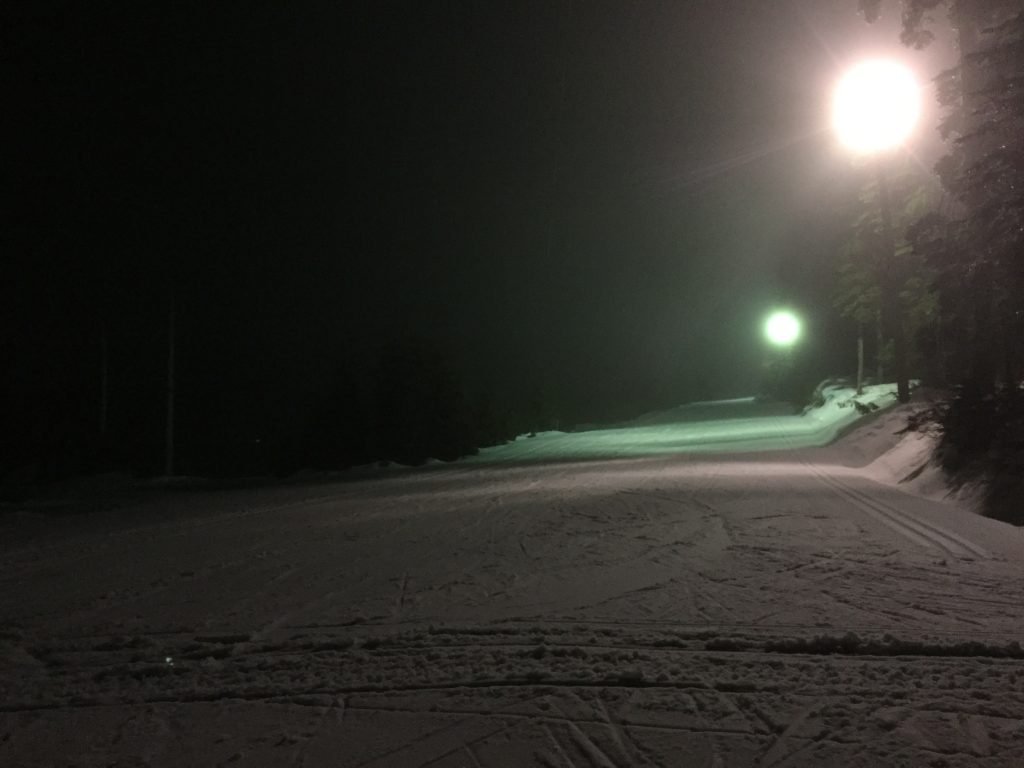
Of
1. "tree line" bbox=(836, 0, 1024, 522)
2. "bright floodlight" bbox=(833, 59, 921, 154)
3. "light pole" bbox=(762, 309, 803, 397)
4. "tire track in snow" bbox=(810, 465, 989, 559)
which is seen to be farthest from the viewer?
"light pole" bbox=(762, 309, 803, 397)

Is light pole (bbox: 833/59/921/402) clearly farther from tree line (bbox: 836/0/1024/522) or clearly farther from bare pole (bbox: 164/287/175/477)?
bare pole (bbox: 164/287/175/477)

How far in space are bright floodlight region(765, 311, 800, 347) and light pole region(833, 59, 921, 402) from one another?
31.5 meters

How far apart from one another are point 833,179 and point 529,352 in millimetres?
117041

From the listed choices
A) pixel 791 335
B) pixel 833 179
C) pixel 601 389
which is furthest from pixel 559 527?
pixel 601 389

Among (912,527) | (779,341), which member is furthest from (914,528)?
(779,341)

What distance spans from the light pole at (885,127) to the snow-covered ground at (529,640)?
1586cm

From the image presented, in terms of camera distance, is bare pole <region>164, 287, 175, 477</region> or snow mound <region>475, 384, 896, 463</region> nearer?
bare pole <region>164, 287, 175, 477</region>

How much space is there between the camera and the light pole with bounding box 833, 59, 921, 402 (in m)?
23.8

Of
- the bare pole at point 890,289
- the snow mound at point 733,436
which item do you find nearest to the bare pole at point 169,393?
the snow mound at point 733,436

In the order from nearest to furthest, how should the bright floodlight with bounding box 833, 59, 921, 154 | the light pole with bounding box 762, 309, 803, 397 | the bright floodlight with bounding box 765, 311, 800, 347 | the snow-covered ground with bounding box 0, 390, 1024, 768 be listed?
1. the snow-covered ground with bounding box 0, 390, 1024, 768
2. the bright floodlight with bounding box 833, 59, 921, 154
3. the bright floodlight with bounding box 765, 311, 800, 347
4. the light pole with bounding box 762, 309, 803, 397

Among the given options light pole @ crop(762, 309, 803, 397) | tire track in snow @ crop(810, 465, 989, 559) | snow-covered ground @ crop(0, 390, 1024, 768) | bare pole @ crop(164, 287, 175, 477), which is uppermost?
light pole @ crop(762, 309, 803, 397)

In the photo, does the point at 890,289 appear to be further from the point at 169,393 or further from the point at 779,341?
the point at 779,341

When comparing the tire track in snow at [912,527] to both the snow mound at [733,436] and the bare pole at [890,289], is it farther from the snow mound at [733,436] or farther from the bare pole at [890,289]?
the bare pole at [890,289]

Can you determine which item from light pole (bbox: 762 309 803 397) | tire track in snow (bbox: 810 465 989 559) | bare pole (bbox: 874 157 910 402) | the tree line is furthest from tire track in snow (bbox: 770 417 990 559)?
light pole (bbox: 762 309 803 397)
